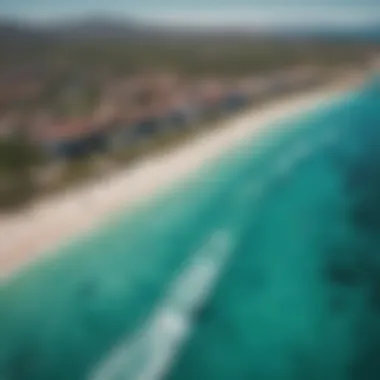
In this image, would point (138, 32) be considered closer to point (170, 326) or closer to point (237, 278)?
point (237, 278)

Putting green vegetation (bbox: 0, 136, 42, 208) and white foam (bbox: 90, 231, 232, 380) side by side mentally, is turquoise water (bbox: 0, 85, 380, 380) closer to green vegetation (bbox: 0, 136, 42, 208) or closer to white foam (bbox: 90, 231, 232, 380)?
white foam (bbox: 90, 231, 232, 380)

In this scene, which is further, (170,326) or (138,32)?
(138,32)

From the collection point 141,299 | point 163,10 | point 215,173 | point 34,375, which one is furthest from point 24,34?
point 34,375

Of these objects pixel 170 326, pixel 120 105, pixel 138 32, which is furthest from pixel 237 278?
pixel 138 32

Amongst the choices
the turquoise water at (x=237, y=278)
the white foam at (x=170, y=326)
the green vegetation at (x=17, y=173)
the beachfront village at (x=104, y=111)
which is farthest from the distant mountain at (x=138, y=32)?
the white foam at (x=170, y=326)

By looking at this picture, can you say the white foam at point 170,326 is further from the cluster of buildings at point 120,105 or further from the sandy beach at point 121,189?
the cluster of buildings at point 120,105

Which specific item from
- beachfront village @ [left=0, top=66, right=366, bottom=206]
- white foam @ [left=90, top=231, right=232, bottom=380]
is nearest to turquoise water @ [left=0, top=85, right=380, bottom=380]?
white foam @ [left=90, top=231, right=232, bottom=380]
